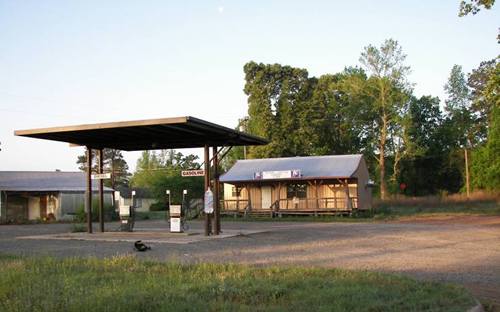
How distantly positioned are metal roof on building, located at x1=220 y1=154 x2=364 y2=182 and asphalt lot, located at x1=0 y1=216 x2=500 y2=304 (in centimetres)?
1741

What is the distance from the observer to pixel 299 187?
45.5 metres

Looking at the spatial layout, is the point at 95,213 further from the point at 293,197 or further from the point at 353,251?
the point at 353,251

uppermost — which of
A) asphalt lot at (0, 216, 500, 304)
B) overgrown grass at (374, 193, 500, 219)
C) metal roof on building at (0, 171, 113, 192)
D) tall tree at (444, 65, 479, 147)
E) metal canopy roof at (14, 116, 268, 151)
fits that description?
tall tree at (444, 65, 479, 147)

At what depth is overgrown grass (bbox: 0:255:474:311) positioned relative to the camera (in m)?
8.10

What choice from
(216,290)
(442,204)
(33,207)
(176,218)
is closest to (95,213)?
(33,207)

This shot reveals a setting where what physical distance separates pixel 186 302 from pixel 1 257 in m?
8.96

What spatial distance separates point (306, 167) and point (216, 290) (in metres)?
36.4

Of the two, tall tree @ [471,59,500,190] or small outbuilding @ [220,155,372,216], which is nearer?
small outbuilding @ [220,155,372,216]

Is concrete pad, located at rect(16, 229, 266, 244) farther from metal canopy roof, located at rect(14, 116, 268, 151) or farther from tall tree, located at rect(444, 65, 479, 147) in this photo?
tall tree, located at rect(444, 65, 479, 147)

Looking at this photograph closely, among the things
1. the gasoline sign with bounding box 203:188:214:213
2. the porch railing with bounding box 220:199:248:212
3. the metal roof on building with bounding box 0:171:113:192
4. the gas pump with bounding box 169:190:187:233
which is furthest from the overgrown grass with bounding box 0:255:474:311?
the metal roof on building with bounding box 0:171:113:192

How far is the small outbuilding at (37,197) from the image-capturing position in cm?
4488

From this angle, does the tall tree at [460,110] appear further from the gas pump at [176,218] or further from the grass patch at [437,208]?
the gas pump at [176,218]

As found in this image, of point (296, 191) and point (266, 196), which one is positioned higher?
point (296, 191)

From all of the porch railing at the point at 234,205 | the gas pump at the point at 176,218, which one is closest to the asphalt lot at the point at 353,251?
the gas pump at the point at 176,218
